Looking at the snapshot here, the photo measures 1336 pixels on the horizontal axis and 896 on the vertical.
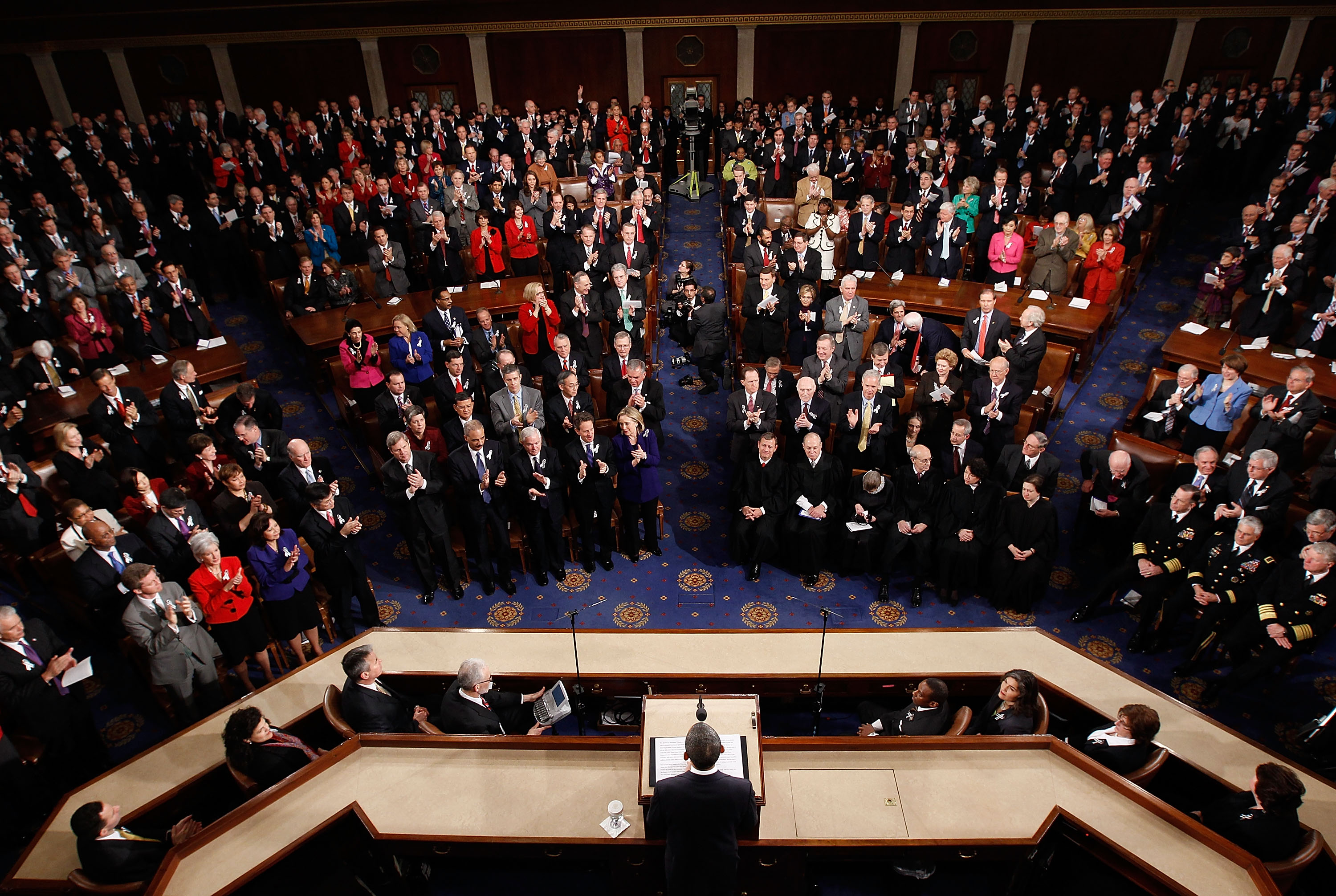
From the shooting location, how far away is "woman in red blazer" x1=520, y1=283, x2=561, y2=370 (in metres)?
8.58

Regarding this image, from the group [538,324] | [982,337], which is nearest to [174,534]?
[538,324]

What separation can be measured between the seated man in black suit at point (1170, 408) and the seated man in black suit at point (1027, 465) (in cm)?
130

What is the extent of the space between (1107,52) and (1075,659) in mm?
15052

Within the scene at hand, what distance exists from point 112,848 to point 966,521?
5.90 metres

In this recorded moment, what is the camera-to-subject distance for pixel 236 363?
335 inches

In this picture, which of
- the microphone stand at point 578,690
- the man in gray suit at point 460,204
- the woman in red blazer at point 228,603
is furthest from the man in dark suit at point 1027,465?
the man in gray suit at point 460,204

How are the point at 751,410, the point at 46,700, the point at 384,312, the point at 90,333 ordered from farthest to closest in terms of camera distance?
the point at 384,312 → the point at 90,333 → the point at 751,410 → the point at 46,700

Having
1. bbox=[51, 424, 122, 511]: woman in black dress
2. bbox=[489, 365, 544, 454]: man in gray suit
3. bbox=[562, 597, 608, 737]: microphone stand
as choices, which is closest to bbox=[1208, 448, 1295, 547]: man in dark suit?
bbox=[562, 597, 608, 737]: microphone stand

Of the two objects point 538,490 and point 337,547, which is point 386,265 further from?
point 337,547

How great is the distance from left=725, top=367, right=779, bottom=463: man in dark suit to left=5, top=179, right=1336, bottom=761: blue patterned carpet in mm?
927

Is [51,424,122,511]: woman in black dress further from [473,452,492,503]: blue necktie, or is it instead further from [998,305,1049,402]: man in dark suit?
[998,305,1049,402]: man in dark suit

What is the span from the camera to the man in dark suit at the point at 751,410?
23.6ft

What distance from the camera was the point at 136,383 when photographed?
798cm

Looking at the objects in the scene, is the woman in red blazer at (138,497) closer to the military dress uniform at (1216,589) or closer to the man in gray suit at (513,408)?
the man in gray suit at (513,408)
